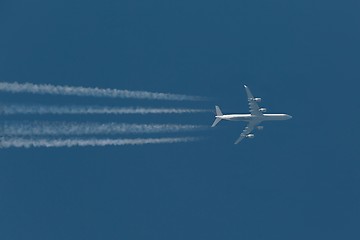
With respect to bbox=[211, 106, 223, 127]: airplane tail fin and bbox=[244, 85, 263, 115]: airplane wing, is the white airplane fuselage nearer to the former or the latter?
bbox=[211, 106, 223, 127]: airplane tail fin

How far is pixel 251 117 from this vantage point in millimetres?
134125

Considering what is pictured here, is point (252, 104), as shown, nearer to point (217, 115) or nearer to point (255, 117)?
point (255, 117)

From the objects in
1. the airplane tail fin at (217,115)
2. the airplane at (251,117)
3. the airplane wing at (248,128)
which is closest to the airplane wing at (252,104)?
the airplane at (251,117)

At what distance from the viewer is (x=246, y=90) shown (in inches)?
5197

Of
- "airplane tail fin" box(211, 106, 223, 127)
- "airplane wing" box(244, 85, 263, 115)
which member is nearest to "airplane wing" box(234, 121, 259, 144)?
"airplane wing" box(244, 85, 263, 115)

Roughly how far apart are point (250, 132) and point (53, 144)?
173ft

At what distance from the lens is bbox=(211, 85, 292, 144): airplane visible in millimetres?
132000

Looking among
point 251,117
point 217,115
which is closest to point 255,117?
point 251,117

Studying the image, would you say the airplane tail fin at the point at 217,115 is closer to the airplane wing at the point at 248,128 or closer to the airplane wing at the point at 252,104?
the airplane wing at the point at 252,104

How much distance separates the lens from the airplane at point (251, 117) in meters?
132

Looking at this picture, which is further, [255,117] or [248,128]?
[248,128]

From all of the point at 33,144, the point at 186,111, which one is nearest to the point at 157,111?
the point at 186,111

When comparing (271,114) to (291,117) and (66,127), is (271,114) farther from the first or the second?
(66,127)

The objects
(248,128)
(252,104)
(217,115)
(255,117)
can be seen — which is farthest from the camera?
(248,128)
